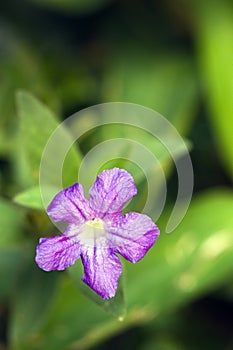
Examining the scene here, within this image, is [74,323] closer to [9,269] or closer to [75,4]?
[9,269]

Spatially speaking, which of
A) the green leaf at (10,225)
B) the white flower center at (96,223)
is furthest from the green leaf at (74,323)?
the white flower center at (96,223)

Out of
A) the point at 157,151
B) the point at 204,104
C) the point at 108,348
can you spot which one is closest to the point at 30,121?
the point at 157,151

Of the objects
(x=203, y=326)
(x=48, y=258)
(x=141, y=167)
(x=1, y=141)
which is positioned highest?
(x=141, y=167)

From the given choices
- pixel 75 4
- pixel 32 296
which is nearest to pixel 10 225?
pixel 32 296

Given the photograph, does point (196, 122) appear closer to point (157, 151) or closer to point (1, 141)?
point (1, 141)

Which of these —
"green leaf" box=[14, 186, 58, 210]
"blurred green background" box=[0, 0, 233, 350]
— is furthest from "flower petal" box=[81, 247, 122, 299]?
"green leaf" box=[14, 186, 58, 210]

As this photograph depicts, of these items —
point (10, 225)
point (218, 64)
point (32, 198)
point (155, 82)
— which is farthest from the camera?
point (155, 82)

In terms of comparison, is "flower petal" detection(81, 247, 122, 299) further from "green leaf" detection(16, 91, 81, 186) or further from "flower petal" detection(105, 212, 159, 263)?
"green leaf" detection(16, 91, 81, 186)
